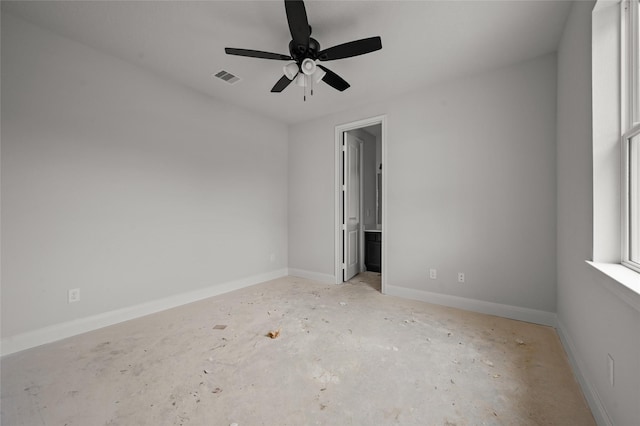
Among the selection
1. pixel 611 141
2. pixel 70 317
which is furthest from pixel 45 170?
pixel 611 141

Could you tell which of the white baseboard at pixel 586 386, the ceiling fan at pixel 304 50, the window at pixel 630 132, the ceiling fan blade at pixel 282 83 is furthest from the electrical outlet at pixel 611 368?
the ceiling fan blade at pixel 282 83

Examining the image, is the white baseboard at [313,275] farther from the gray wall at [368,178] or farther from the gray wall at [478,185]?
the gray wall at [368,178]

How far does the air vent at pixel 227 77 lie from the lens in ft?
9.47

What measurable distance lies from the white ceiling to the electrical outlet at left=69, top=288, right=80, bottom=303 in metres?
2.29

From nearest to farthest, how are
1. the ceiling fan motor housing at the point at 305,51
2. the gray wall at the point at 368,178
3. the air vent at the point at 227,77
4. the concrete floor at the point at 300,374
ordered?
the concrete floor at the point at 300,374 → the ceiling fan motor housing at the point at 305,51 → the air vent at the point at 227,77 → the gray wall at the point at 368,178

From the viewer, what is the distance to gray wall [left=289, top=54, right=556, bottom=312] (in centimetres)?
254

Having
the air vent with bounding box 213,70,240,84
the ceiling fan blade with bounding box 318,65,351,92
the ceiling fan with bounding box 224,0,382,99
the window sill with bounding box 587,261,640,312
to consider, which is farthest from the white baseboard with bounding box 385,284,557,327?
the air vent with bounding box 213,70,240,84

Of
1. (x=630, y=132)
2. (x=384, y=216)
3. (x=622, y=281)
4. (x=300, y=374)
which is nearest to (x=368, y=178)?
(x=384, y=216)

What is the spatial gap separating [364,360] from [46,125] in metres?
3.31

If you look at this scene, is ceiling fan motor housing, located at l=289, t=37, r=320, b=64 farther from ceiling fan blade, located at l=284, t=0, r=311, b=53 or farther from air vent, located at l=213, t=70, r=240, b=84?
air vent, located at l=213, t=70, r=240, b=84

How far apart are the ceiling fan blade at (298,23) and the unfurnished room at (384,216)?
2 cm

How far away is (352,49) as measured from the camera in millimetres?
1974

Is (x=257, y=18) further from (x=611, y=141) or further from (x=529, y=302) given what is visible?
(x=529, y=302)

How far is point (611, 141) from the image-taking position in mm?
1446
